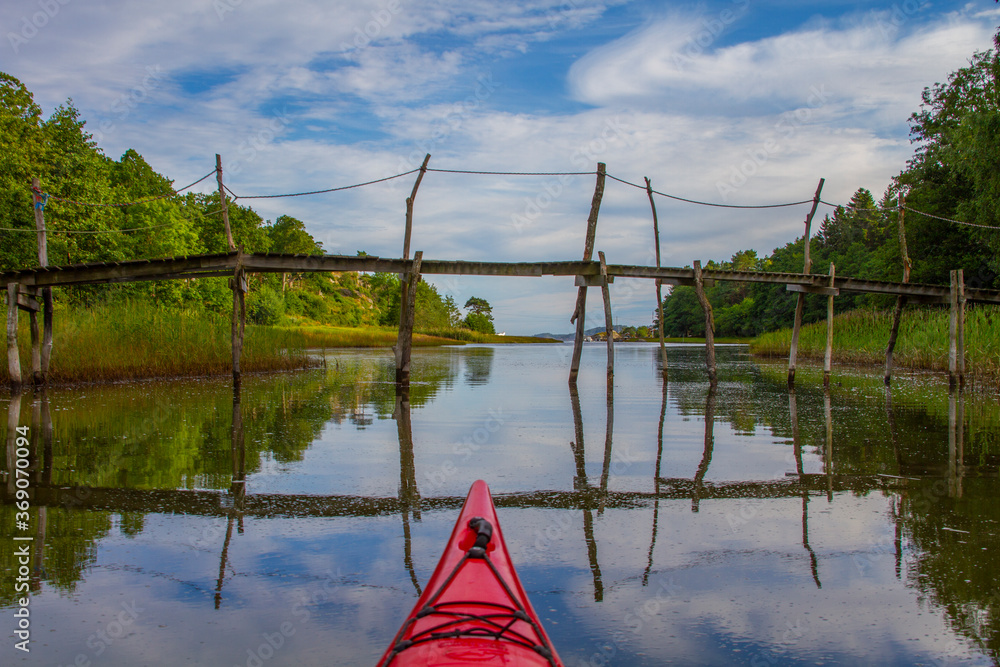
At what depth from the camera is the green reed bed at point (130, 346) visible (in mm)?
15727

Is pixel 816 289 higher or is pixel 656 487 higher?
pixel 816 289

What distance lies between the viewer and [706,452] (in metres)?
8.26

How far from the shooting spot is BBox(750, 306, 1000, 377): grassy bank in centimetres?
1781

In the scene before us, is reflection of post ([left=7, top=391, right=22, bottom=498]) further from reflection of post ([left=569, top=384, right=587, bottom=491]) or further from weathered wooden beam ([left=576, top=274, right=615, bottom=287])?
weathered wooden beam ([left=576, top=274, right=615, bottom=287])

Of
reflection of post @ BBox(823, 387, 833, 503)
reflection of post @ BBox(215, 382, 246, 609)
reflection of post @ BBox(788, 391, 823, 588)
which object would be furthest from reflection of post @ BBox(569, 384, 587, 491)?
reflection of post @ BBox(215, 382, 246, 609)

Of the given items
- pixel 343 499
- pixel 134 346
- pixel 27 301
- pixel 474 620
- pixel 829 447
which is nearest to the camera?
pixel 474 620

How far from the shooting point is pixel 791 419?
36.8ft

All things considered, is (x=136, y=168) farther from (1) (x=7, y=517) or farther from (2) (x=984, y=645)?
(2) (x=984, y=645)

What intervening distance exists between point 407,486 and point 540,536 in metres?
1.93

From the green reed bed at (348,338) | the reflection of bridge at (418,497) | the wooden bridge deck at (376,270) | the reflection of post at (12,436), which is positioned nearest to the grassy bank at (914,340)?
the wooden bridge deck at (376,270)

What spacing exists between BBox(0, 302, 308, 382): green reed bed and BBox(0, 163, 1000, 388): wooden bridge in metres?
0.49

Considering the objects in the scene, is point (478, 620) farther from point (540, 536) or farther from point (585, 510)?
point (585, 510)

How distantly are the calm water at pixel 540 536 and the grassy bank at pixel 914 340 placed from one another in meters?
8.88

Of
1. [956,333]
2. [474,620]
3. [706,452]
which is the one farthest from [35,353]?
[956,333]
